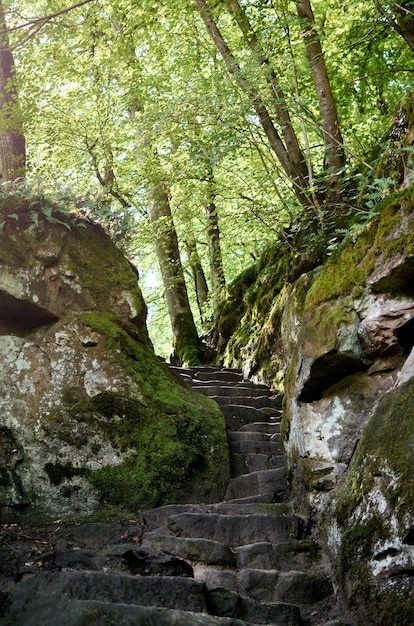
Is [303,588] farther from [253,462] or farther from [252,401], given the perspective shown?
[252,401]

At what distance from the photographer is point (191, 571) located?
413 cm

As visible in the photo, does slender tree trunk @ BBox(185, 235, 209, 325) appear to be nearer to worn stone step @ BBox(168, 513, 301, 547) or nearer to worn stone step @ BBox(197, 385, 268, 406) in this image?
worn stone step @ BBox(197, 385, 268, 406)

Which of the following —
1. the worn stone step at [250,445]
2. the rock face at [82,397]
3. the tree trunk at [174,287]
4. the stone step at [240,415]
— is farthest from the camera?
the tree trunk at [174,287]

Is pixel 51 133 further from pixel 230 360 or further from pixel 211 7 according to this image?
pixel 230 360

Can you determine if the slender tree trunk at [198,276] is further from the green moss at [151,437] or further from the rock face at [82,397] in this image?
the green moss at [151,437]

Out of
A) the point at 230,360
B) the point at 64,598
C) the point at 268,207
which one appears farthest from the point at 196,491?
the point at 230,360

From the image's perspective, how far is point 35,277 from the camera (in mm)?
6363

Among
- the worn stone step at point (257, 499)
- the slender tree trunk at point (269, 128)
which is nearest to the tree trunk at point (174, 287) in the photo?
the slender tree trunk at point (269, 128)

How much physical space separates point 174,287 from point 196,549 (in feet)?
33.8

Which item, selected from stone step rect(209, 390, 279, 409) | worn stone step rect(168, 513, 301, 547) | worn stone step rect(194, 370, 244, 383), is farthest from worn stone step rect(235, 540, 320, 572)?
worn stone step rect(194, 370, 244, 383)

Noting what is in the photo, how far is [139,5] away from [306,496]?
8324 mm

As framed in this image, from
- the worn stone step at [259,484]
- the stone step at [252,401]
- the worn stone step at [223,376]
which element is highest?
the worn stone step at [223,376]

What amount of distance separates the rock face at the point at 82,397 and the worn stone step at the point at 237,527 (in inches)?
29.1

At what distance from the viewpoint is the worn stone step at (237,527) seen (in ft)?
15.8
